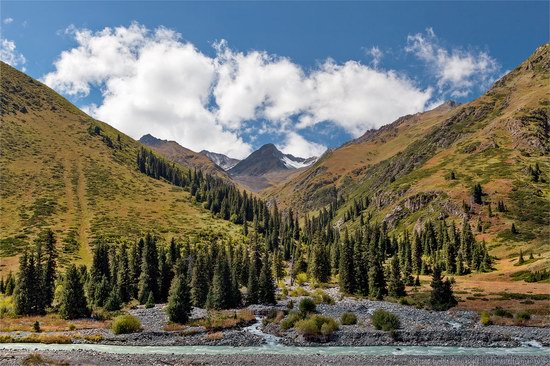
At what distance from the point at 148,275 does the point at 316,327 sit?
56.0m

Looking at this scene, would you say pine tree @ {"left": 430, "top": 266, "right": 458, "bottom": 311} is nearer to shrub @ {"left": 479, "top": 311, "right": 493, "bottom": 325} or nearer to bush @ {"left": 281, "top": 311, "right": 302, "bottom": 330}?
shrub @ {"left": 479, "top": 311, "right": 493, "bottom": 325}

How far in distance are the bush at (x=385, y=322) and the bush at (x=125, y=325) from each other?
3507 centimetres

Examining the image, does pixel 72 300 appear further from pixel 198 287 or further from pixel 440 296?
pixel 440 296

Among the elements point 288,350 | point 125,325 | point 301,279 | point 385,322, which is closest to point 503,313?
point 385,322

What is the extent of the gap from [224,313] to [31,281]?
39.2m

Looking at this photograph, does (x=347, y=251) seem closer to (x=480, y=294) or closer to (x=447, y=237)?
(x=480, y=294)

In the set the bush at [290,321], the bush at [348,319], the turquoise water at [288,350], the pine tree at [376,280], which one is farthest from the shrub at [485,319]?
the pine tree at [376,280]

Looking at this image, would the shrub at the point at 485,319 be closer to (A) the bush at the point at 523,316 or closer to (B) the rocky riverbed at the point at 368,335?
(B) the rocky riverbed at the point at 368,335

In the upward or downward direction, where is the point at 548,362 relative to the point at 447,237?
downward

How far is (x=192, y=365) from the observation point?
145 feet

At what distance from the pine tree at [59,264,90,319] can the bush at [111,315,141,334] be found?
722 inches

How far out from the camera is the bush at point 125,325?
62.0 m

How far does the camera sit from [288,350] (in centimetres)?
5219

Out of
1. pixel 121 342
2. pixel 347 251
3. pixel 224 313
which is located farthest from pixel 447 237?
pixel 121 342
